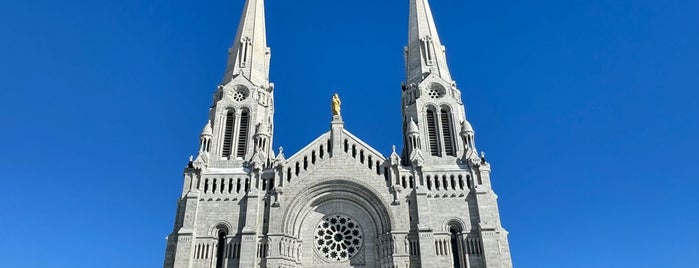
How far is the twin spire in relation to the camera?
3716 cm

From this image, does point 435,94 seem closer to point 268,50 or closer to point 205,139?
point 268,50

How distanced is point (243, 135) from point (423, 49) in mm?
15480

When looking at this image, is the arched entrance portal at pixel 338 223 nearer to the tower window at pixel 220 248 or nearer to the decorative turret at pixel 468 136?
the tower window at pixel 220 248

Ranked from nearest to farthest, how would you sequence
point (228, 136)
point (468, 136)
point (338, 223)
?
point (338, 223) → point (468, 136) → point (228, 136)

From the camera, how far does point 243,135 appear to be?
34.0 metres

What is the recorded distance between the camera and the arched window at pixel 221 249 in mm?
28250

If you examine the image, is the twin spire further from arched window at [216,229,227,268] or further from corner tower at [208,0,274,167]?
arched window at [216,229,227,268]

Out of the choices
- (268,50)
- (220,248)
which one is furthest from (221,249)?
(268,50)

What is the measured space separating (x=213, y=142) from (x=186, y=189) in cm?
402

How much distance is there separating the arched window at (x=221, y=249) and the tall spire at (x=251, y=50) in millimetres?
12279

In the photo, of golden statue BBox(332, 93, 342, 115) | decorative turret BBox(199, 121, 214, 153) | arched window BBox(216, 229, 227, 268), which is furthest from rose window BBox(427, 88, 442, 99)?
arched window BBox(216, 229, 227, 268)

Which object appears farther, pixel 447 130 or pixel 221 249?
pixel 447 130

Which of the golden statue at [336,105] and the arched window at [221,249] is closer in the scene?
the arched window at [221,249]

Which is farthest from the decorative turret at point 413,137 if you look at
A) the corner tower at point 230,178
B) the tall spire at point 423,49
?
the corner tower at point 230,178
